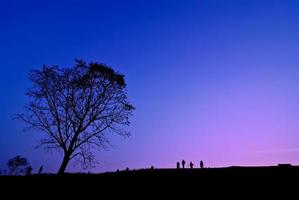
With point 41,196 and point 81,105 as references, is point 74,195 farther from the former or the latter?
point 81,105

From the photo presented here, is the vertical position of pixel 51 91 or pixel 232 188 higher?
pixel 51 91

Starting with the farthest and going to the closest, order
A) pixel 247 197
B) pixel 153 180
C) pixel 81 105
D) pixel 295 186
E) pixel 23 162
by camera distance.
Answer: pixel 23 162 < pixel 81 105 < pixel 153 180 < pixel 295 186 < pixel 247 197

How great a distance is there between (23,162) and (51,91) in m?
76.2

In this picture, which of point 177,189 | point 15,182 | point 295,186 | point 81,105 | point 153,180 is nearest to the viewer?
point 295,186

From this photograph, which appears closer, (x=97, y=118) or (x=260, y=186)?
(x=260, y=186)

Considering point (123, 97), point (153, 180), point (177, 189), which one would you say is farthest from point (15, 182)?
point (123, 97)

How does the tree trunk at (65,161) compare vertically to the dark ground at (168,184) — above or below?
above

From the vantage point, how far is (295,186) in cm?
1045

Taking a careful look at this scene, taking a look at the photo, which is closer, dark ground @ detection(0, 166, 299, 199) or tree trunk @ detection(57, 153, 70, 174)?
dark ground @ detection(0, 166, 299, 199)

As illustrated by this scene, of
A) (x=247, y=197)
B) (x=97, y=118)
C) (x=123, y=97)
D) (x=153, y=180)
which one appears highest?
(x=123, y=97)

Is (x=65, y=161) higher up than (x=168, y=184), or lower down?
higher up

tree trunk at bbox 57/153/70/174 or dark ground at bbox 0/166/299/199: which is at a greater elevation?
tree trunk at bbox 57/153/70/174

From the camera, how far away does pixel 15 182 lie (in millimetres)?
14797

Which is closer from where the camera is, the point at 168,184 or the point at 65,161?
the point at 168,184
